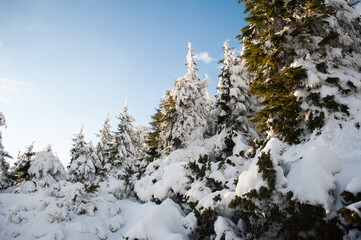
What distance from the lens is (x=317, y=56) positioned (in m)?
8.27

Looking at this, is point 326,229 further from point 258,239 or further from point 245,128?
point 245,128

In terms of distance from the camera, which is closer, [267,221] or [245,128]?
[267,221]

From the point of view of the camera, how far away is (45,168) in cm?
2447

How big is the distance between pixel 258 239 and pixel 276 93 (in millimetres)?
5938

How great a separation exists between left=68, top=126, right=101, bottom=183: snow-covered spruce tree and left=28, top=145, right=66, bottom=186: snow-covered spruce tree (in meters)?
1.89

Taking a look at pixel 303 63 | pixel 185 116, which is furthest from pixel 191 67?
pixel 303 63

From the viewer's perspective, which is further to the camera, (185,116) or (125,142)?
(125,142)

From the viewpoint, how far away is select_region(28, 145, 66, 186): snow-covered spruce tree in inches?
940

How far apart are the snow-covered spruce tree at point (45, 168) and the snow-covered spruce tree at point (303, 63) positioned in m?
27.7

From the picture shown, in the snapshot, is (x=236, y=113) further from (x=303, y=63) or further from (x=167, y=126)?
(x=303, y=63)

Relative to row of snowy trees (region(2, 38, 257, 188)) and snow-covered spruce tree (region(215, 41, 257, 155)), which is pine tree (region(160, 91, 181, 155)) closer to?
row of snowy trees (region(2, 38, 257, 188))

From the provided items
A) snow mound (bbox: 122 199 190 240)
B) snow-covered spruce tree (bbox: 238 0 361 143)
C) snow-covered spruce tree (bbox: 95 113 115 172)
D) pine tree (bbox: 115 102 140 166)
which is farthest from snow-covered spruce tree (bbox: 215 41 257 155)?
snow-covered spruce tree (bbox: 95 113 115 172)

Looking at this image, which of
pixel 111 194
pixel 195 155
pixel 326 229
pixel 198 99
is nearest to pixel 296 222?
pixel 326 229

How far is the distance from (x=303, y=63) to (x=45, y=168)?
30.1m
